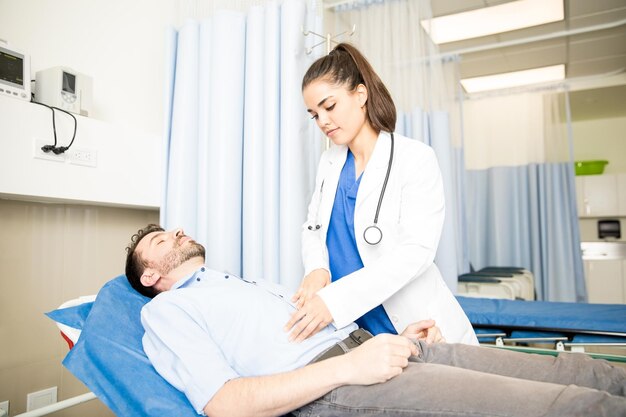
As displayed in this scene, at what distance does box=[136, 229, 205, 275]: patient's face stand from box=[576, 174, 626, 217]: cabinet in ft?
15.9

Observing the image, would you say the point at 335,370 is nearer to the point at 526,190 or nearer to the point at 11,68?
the point at 11,68

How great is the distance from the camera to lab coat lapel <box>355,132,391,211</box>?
4.25 feet

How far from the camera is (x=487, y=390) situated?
823 millimetres

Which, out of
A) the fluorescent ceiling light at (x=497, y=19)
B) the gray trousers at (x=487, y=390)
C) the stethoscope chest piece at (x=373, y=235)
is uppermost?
the fluorescent ceiling light at (x=497, y=19)

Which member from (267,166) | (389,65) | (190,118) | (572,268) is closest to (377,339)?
(267,166)

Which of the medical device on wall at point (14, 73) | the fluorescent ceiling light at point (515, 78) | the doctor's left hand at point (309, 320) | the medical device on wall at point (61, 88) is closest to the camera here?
the doctor's left hand at point (309, 320)

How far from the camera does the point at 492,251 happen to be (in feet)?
13.6

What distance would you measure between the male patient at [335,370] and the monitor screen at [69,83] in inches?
35.3

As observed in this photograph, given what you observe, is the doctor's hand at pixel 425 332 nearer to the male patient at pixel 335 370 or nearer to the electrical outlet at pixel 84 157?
the male patient at pixel 335 370

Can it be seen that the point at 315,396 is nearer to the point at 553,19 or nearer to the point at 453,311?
the point at 453,311

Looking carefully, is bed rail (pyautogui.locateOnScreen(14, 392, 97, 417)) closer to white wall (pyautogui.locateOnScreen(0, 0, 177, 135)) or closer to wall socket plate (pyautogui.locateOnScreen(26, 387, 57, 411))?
wall socket plate (pyautogui.locateOnScreen(26, 387, 57, 411))

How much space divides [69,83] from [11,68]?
0.18m

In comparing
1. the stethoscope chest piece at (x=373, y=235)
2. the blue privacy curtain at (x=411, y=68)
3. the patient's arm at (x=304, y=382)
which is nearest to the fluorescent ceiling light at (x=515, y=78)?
the blue privacy curtain at (x=411, y=68)

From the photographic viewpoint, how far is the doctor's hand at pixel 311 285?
1193mm
